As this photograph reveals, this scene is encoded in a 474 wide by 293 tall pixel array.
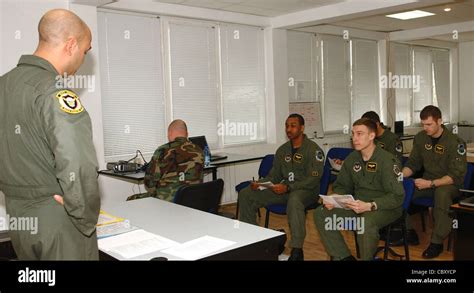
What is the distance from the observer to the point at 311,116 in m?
7.88

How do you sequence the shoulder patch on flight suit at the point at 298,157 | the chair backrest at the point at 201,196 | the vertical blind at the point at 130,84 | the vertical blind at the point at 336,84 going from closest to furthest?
the chair backrest at the point at 201,196 < the shoulder patch on flight suit at the point at 298,157 < the vertical blind at the point at 130,84 < the vertical blind at the point at 336,84

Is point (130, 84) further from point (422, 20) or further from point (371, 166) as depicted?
point (422, 20)

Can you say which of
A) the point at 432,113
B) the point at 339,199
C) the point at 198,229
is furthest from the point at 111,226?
the point at 432,113

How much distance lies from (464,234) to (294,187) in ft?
4.98

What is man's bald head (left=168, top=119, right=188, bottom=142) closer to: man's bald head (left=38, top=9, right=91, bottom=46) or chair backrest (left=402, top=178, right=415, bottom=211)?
chair backrest (left=402, top=178, right=415, bottom=211)

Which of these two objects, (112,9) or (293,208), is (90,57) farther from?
Answer: (293,208)

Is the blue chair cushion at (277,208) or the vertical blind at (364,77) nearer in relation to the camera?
the blue chair cushion at (277,208)

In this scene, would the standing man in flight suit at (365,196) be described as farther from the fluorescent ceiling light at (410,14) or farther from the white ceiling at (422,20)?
the fluorescent ceiling light at (410,14)

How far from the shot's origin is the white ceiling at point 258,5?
19.4ft

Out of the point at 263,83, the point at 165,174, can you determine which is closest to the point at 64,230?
the point at 165,174

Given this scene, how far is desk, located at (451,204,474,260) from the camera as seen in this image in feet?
10.9

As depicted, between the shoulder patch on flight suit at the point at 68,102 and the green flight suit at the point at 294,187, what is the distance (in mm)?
2768

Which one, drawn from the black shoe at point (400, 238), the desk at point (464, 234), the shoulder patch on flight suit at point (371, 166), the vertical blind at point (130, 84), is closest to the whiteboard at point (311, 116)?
the vertical blind at point (130, 84)

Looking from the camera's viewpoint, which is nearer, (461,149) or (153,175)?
(153,175)
